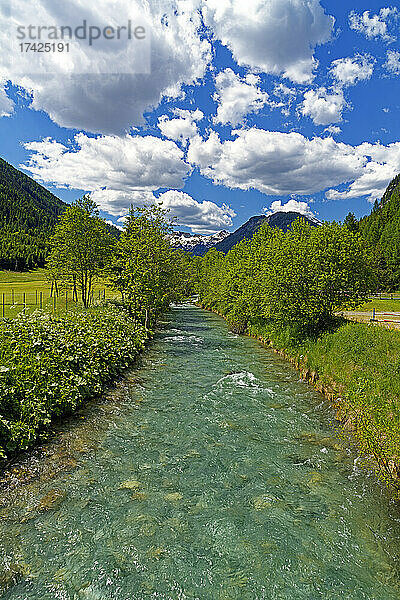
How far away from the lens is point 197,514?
8.00 m

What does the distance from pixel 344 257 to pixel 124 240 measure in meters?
18.9

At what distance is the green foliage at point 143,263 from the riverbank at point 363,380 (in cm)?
1230

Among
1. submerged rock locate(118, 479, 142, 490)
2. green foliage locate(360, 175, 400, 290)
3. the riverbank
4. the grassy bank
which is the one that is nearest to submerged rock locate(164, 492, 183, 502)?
submerged rock locate(118, 479, 142, 490)

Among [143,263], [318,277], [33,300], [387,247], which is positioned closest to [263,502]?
[318,277]

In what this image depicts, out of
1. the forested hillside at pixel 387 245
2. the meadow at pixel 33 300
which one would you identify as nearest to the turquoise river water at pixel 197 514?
the meadow at pixel 33 300

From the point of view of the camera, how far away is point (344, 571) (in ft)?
21.3

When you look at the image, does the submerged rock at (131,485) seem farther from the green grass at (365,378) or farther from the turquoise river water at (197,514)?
the green grass at (365,378)

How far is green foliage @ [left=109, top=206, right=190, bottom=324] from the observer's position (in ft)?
91.1

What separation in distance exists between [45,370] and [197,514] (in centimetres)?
737

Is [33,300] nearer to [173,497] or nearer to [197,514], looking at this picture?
[173,497]

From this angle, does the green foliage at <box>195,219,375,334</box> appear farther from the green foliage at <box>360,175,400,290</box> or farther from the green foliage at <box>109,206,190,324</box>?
the green foliage at <box>360,175,400,290</box>

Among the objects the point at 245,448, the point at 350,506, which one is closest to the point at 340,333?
the point at 245,448

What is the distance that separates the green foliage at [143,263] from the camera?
1094 inches

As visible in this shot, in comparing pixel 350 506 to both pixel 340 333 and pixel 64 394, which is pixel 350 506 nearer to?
pixel 64 394
